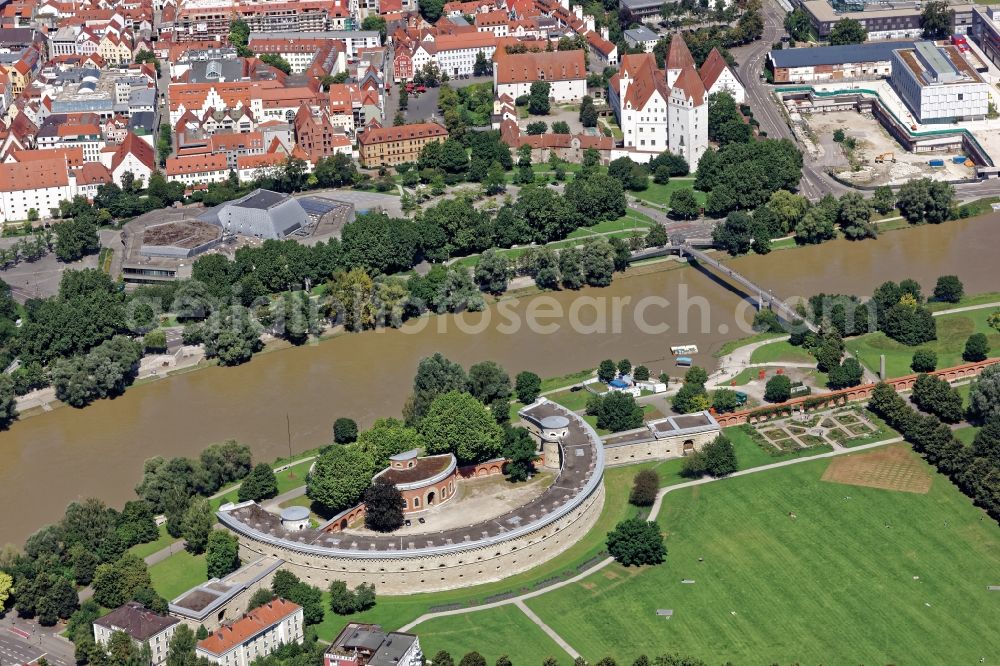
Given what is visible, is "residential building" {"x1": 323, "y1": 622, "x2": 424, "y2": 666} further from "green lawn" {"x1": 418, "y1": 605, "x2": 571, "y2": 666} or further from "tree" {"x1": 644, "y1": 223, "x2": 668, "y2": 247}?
"tree" {"x1": 644, "y1": 223, "x2": 668, "y2": 247}

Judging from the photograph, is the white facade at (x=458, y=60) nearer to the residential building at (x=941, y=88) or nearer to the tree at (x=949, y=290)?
the residential building at (x=941, y=88)

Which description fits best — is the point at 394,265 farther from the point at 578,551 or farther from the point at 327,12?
the point at 327,12

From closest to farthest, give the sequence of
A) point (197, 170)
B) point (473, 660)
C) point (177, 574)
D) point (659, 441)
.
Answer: point (473, 660) < point (177, 574) < point (659, 441) < point (197, 170)

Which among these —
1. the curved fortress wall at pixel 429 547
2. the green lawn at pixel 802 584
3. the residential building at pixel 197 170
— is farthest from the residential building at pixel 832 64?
the curved fortress wall at pixel 429 547

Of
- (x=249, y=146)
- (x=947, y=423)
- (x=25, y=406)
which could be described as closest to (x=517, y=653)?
(x=947, y=423)

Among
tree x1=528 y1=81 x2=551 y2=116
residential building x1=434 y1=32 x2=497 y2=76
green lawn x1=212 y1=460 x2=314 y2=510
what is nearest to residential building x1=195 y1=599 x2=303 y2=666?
green lawn x1=212 y1=460 x2=314 y2=510

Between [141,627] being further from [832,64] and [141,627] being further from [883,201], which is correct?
[832,64]

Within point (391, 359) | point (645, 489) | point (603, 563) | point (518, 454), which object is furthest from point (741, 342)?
point (603, 563)
